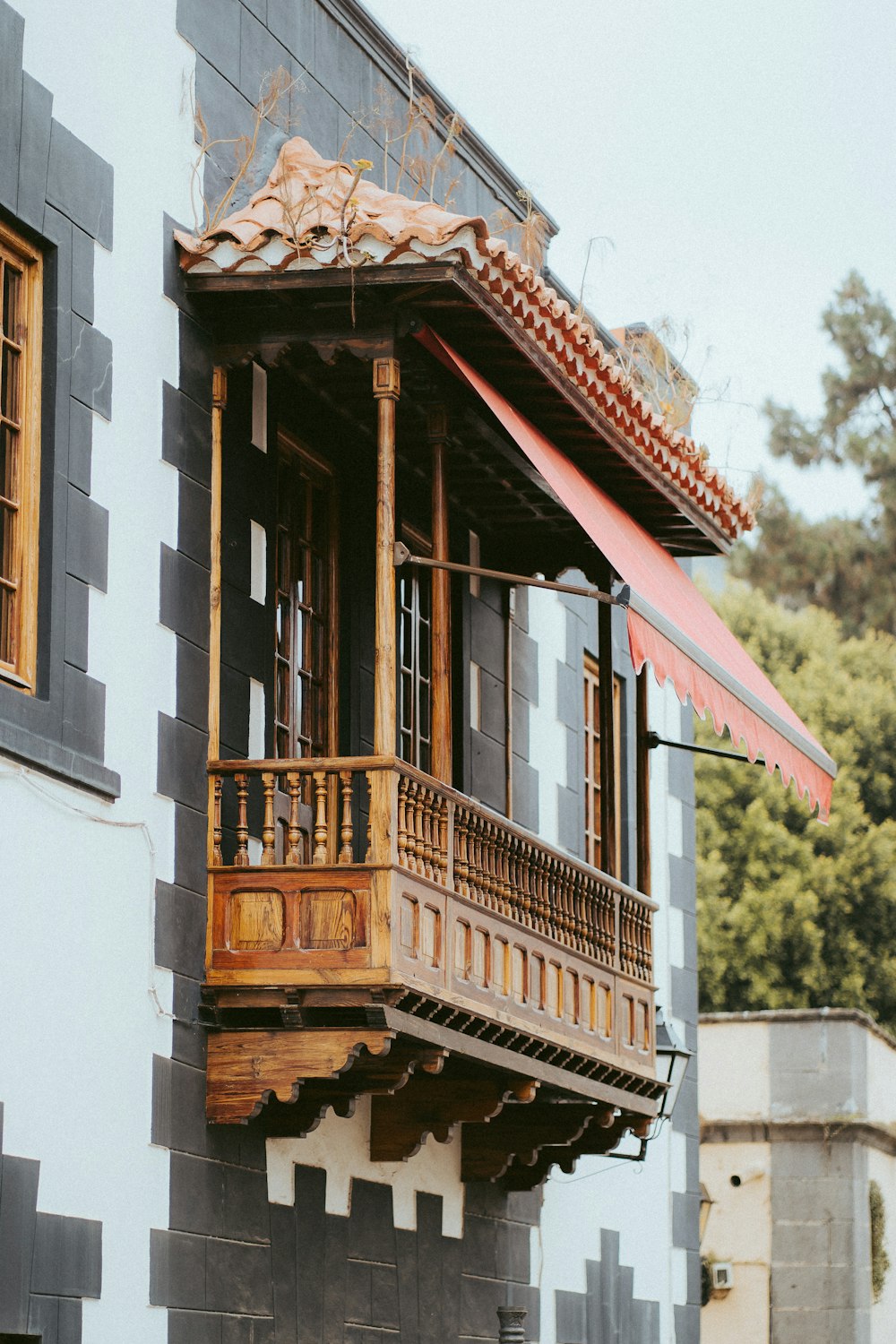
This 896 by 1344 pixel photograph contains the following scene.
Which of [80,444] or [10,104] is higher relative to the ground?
[10,104]

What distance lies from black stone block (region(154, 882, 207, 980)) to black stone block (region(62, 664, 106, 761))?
67 cm

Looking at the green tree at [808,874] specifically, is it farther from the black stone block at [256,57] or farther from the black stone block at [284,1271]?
the black stone block at [284,1271]

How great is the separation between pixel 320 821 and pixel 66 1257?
6.23ft

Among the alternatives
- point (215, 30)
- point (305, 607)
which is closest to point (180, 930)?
point (305, 607)

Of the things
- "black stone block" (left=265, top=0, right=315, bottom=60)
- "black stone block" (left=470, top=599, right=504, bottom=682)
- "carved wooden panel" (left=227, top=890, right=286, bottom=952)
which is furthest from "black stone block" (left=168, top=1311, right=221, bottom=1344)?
"black stone block" (left=265, top=0, right=315, bottom=60)

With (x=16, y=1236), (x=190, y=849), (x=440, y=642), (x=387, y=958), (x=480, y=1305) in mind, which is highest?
(x=440, y=642)

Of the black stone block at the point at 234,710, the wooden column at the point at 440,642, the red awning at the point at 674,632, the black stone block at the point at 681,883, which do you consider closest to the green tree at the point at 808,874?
the black stone block at the point at 681,883

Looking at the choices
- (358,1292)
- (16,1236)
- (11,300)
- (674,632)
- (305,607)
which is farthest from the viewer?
(305,607)

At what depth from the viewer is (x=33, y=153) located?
8.51 m

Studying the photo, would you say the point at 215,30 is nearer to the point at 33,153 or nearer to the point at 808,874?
the point at 33,153

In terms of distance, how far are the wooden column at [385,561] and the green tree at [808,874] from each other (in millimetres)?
21761

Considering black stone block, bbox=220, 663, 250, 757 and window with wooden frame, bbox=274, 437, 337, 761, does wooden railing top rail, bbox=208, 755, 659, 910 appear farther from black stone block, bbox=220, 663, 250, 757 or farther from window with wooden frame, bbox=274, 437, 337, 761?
window with wooden frame, bbox=274, 437, 337, 761

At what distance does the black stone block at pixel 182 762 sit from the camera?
8.94m

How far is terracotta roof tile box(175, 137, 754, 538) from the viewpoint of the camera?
9055 millimetres
